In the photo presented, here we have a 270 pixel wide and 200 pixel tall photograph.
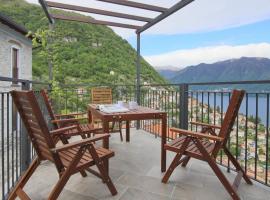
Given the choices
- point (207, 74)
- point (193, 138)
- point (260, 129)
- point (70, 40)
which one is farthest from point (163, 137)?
point (207, 74)

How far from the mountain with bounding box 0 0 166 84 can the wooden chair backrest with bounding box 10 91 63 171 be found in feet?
35.9

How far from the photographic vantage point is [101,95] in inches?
197

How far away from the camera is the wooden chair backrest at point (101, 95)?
4.93 meters

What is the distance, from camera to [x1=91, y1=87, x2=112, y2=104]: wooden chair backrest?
16.2 ft

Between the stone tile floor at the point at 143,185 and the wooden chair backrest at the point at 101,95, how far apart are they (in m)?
1.88

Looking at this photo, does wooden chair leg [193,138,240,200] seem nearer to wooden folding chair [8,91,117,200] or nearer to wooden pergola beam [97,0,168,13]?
wooden folding chair [8,91,117,200]

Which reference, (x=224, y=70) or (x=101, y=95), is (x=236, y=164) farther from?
(x=224, y=70)

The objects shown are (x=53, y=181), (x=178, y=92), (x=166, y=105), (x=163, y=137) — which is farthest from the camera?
(x=166, y=105)

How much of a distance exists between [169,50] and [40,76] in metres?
18.2

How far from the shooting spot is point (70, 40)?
17.3 metres

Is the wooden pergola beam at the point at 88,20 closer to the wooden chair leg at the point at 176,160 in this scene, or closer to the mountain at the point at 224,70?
the wooden chair leg at the point at 176,160

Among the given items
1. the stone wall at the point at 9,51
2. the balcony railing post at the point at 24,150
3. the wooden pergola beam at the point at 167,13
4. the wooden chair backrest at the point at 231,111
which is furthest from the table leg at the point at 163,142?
the stone wall at the point at 9,51

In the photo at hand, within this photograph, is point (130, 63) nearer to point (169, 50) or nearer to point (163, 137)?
point (169, 50)

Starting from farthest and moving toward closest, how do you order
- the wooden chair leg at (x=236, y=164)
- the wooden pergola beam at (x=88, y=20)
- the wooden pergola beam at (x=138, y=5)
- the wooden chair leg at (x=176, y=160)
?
the wooden pergola beam at (x=88, y=20) → the wooden pergola beam at (x=138, y=5) → the wooden chair leg at (x=236, y=164) → the wooden chair leg at (x=176, y=160)
